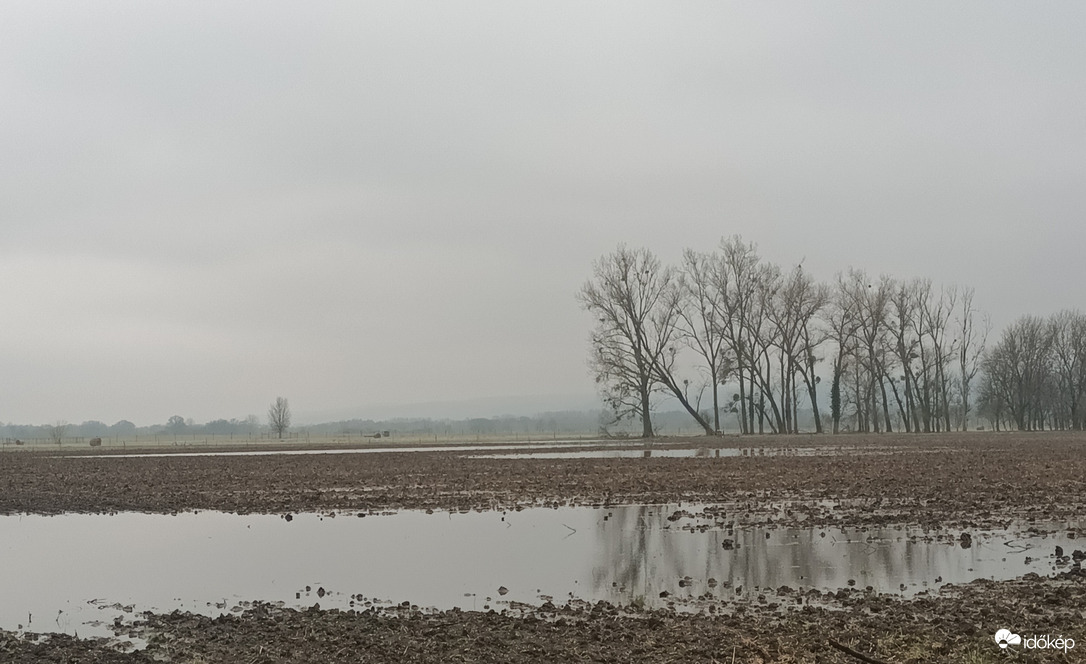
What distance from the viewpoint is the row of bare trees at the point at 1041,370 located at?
116 metres

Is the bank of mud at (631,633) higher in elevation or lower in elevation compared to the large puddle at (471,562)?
higher

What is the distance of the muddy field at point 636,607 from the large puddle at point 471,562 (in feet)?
2.55

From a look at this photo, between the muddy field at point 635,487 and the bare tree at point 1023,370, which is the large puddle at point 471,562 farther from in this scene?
the bare tree at point 1023,370

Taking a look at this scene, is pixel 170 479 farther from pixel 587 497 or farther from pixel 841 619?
pixel 841 619

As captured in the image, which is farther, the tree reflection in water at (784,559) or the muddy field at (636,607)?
the tree reflection in water at (784,559)

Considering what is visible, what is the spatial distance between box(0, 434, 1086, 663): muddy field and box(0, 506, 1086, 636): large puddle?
78cm

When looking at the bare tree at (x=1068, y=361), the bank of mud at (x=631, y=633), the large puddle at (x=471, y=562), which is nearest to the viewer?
the bank of mud at (x=631, y=633)

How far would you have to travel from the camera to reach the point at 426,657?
8797mm

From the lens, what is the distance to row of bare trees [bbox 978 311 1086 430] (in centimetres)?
11606

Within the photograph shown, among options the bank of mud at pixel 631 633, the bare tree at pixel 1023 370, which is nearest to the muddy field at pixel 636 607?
the bank of mud at pixel 631 633

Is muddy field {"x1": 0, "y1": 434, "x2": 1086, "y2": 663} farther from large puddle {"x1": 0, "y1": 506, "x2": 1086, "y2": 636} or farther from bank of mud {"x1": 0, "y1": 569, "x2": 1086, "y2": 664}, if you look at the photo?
large puddle {"x1": 0, "y1": 506, "x2": 1086, "y2": 636}

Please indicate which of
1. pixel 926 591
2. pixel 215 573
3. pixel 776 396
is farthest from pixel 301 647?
pixel 776 396

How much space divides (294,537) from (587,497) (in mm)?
8561

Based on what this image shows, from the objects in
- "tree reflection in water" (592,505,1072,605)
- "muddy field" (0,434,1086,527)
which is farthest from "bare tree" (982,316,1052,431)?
"tree reflection in water" (592,505,1072,605)
